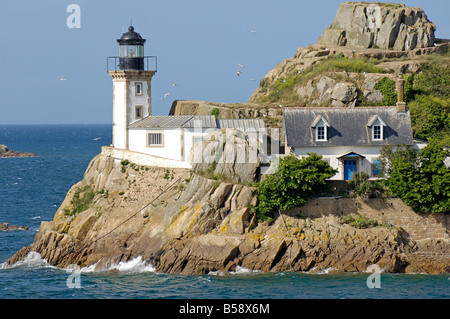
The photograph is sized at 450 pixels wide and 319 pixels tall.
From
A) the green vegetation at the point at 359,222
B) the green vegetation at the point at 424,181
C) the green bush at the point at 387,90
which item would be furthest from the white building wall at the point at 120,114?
the green vegetation at the point at 424,181

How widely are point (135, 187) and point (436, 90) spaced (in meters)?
24.4

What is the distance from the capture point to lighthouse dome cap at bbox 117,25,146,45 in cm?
5745

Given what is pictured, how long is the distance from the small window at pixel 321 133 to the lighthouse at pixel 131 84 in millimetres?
12336

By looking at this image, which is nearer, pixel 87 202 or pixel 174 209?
pixel 174 209

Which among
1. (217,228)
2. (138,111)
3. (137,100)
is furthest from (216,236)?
(137,100)

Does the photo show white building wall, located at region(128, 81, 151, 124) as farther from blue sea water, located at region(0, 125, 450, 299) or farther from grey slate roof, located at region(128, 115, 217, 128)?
blue sea water, located at region(0, 125, 450, 299)

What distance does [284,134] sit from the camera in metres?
54.6

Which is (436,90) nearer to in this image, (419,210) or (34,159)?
(419,210)

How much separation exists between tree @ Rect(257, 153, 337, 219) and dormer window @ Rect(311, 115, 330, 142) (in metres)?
3.08

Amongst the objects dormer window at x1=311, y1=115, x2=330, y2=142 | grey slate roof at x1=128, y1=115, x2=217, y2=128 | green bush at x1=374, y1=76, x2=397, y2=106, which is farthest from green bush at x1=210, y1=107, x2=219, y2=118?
green bush at x1=374, y1=76, x2=397, y2=106

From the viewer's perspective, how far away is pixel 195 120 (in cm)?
5472

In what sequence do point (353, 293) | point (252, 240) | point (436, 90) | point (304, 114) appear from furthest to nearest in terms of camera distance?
point (436, 90), point (304, 114), point (252, 240), point (353, 293)

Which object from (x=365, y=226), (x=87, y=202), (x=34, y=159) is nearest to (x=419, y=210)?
(x=365, y=226)

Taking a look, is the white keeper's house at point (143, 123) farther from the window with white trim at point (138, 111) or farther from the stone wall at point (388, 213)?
the stone wall at point (388, 213)
